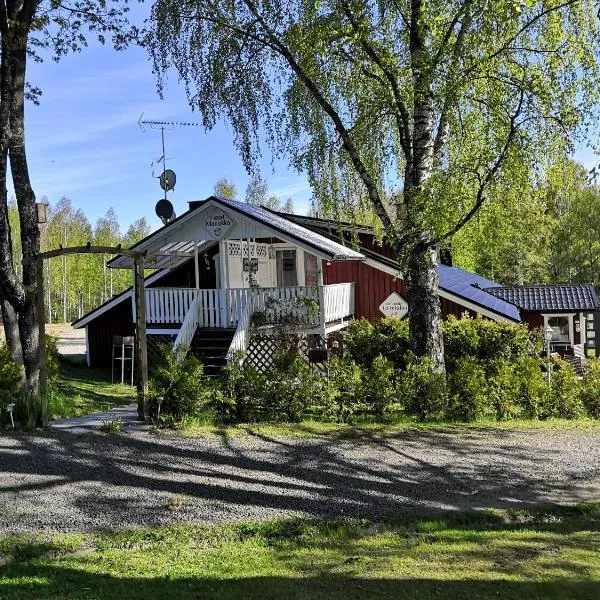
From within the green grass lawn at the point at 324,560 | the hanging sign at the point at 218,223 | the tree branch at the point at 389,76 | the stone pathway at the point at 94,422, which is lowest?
the green grass lawn at the point at 324,560

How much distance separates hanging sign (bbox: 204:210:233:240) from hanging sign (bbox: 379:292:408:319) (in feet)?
20.8

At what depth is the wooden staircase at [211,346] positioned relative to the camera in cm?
1627

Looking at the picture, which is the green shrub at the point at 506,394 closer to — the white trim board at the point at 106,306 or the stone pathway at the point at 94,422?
the stone pathway at the point at 94,422

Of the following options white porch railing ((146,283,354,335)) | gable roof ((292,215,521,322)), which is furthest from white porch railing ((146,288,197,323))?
gable roof ((292,215,521,322))

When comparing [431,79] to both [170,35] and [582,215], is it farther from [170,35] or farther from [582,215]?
[582,215]

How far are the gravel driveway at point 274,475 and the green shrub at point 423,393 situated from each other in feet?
3.27

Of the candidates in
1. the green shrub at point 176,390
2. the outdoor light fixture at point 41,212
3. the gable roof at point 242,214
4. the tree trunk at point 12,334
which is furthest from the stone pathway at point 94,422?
the gable roof at point 242,214

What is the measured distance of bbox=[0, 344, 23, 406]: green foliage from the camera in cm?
1007

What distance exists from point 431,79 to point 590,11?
9.55 feet

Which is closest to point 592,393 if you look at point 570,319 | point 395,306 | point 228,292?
point 228,292

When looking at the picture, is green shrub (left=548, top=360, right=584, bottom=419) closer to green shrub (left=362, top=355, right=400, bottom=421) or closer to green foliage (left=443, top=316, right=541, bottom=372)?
green shrub (left=362, top=355, right=400, bottom=421)

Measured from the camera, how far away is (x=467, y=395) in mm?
10578

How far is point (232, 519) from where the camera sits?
594 centimetres

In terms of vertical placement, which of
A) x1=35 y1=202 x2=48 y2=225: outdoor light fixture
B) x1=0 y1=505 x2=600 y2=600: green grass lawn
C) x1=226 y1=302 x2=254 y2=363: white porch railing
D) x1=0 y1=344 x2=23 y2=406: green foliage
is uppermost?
x1=35 y1=202 x2=48 y2=225: outdoor light fixture
